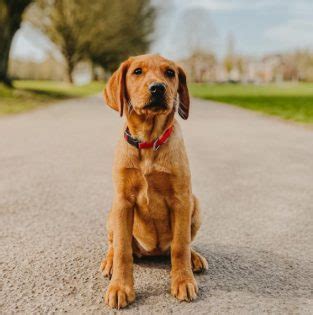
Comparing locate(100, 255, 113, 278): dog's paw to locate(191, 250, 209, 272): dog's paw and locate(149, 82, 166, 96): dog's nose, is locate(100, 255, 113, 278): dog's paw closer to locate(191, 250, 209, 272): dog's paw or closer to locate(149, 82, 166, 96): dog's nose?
locate(191, 250, 209, 272): dog's paw

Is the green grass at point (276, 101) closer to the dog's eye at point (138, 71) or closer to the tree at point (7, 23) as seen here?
the dog's eye at point (138, 71)

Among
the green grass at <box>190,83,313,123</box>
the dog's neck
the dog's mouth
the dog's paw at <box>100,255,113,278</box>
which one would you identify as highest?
the dog's mouth

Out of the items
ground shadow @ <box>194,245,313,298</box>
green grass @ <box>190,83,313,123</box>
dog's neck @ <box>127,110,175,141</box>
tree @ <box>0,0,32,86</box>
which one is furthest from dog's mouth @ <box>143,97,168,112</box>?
tree @ <box>0,0,32,86</box>

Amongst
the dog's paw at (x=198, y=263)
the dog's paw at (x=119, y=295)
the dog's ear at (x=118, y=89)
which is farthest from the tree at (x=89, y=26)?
the dog's paw at (x=119, y=295)

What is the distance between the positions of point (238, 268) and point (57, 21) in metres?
40.6

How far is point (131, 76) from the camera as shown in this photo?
326 centimetres

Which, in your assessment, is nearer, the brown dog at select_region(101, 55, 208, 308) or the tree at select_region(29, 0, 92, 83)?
the brown dog at select_region(101, 55, 208, 308)

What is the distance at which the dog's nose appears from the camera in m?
2.98

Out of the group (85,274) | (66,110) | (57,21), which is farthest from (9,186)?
(57,21)

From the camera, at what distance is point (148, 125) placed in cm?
311

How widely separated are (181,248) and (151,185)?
0.47 m

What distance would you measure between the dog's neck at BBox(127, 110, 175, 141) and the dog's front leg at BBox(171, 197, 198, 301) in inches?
18.5

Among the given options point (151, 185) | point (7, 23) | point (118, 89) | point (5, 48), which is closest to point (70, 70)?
point (7, 23)

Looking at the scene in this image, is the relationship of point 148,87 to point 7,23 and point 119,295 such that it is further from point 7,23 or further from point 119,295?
point 7,23
